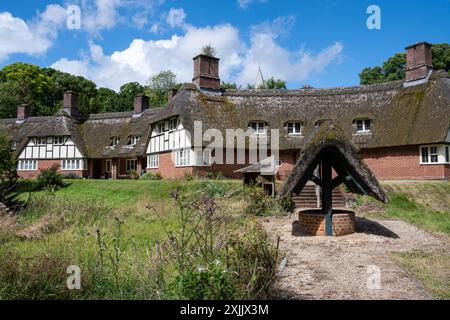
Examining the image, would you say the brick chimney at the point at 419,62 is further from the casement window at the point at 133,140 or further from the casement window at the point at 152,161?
the casement window at the point at 133,140

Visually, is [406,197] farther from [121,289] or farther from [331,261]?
[121,289]

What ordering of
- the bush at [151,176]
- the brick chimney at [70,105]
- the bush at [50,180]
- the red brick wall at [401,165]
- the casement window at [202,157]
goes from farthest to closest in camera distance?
the brick chimney at [70,105] → the bush at [151,176] → the bush at [50,180] → the casement window at [202,157] → the red brick wall at [401,165]

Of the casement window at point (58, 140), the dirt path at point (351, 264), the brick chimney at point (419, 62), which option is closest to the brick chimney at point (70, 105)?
the casement window at point (58, 140)

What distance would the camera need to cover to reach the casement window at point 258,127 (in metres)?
28.4

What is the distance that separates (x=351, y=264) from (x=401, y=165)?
19759 millimetres

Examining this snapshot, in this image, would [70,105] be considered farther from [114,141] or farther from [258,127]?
[258,127]

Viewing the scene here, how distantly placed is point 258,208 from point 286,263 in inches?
318

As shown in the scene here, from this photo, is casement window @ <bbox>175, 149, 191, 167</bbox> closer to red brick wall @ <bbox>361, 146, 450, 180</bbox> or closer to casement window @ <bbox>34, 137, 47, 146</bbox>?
red brick wall @ <bbox>361, 146, 450, 180</bbox>

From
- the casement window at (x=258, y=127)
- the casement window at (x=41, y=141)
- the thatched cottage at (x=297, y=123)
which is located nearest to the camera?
the thatched cottage at (x=297, y=123)

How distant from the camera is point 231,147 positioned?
2648cm

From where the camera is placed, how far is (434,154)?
2305cm

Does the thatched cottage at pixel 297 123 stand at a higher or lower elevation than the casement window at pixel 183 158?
higher

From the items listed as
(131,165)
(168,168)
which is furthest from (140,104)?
(168,168)

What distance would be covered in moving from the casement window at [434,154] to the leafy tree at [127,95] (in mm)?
51333
